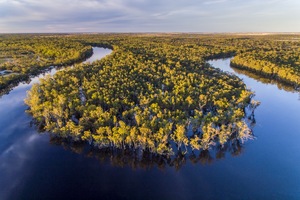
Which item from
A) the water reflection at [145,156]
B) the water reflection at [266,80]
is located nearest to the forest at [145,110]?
the water reflection at [145,156]

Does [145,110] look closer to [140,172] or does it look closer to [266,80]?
[140,172]

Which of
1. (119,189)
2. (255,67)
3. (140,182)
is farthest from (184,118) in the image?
(255,67)

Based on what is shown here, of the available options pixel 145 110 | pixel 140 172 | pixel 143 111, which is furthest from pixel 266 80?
pixel 140 172

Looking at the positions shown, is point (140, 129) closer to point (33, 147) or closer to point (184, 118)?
point (184, 118)

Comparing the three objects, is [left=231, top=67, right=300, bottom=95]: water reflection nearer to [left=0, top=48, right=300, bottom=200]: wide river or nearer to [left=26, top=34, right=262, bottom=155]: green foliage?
[left=26, top=34, right=262, bottom=155]: green foliage

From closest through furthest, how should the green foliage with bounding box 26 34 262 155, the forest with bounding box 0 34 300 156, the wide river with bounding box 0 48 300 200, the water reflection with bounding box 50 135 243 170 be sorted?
the wide river with bounding box 0 48 300 200 → the water reflection with bounding box 50 135 243 170 → the green foliage with bounding box 26 34 262 155 → the forest with bounding box 0 34 300 156

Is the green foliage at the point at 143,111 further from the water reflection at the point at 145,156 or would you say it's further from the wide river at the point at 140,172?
the wide river at the point at 140,172

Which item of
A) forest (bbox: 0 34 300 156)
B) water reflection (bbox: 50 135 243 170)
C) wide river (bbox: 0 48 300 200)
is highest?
forest (bbox: 0 34 300 156)

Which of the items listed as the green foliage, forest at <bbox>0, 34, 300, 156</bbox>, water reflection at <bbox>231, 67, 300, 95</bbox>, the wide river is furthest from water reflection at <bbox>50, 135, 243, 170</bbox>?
water reflection at <bbox>231, 67, 300, 95</bbox>
